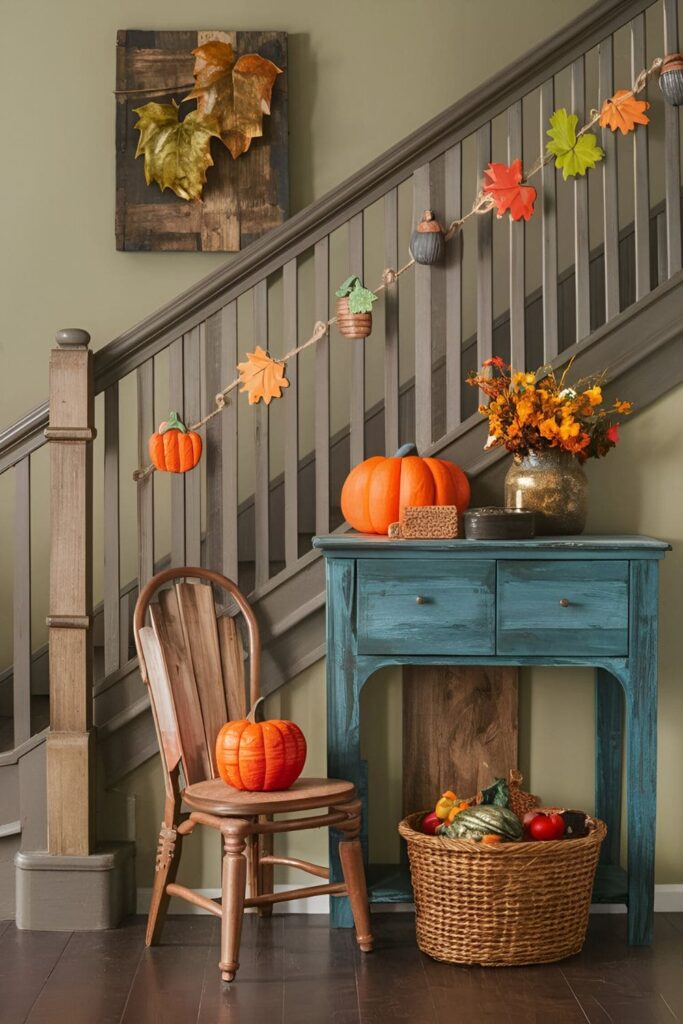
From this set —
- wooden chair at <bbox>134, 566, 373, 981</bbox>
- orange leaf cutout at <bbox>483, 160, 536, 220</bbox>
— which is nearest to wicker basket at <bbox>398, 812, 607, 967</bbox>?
wooden chair at <bbox>134, 566, 373, 981</bbox>

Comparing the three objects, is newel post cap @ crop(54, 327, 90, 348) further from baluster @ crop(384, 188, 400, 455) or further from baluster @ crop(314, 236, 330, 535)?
baluster @ crop(384, 188, 400, 455)

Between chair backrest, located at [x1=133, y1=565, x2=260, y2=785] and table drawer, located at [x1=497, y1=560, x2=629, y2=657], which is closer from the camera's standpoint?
table drawer, located at [x1=497, y1=560, x2=629, y2=657]

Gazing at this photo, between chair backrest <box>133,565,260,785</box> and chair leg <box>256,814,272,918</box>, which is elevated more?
chair backrest <box>133,565,260,785</box>

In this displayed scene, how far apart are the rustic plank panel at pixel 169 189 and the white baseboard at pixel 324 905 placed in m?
2.18

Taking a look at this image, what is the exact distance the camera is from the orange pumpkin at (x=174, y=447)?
3129 mm

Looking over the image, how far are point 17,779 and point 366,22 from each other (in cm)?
283

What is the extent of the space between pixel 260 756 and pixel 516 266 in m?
1.46

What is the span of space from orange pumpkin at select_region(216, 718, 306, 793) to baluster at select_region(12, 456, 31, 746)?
667 millimetres

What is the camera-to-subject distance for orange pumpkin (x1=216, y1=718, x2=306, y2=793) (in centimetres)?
272

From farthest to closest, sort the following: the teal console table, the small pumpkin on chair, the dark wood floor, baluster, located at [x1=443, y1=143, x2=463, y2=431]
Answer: baluster, located at [x1=443, y1=143, x2=463, y2=431] < the teal console table < the small pumpkin on chair < the dark wood floor

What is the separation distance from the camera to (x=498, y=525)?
2.83 m

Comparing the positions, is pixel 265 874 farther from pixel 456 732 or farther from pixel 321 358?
pixel 321 358

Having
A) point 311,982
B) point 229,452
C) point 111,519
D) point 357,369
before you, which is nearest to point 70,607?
point 111,519

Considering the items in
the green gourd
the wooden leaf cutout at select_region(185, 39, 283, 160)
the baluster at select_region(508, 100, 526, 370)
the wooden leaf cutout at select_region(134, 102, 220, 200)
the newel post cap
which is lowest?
the green gourd
